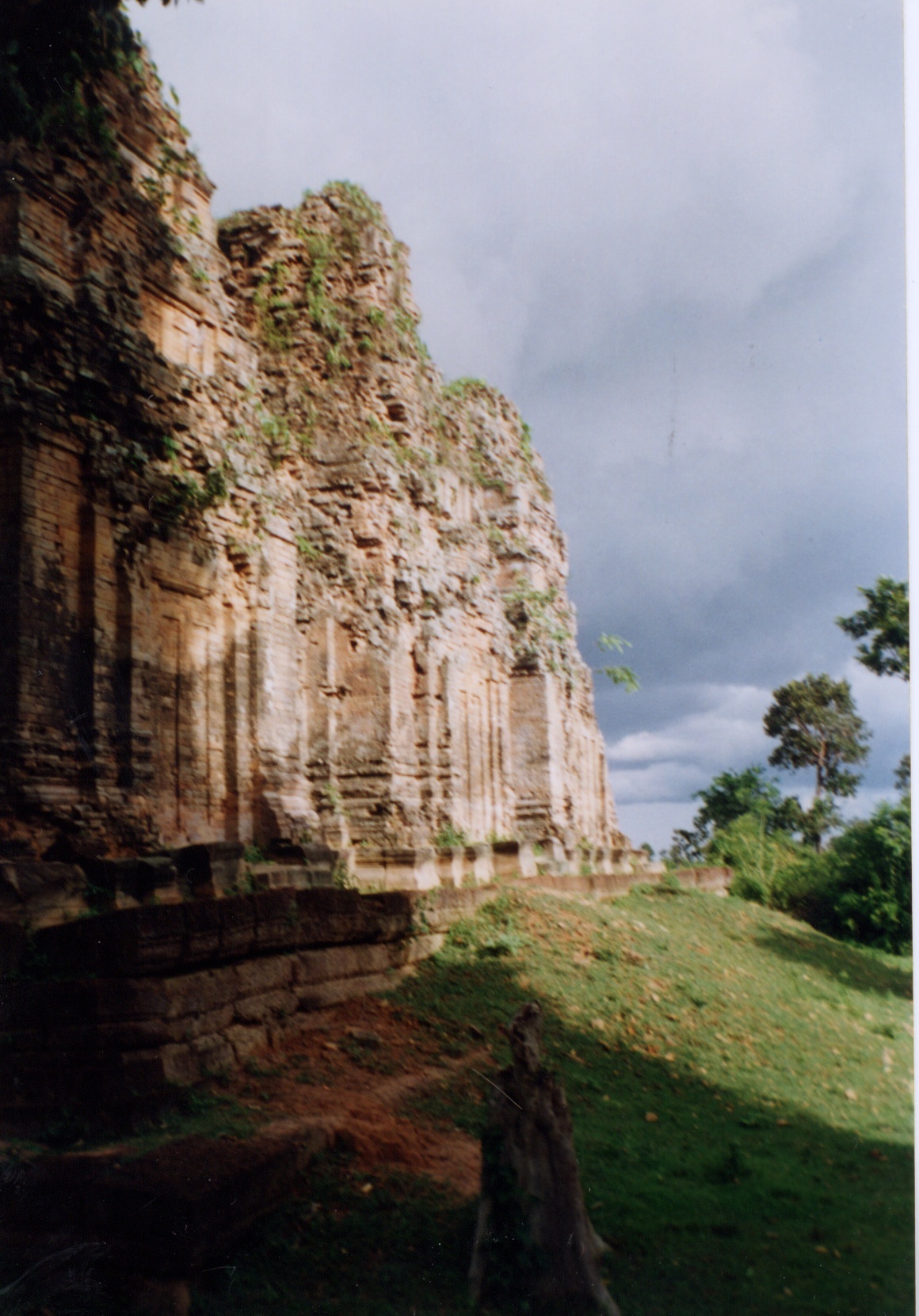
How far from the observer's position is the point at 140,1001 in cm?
570

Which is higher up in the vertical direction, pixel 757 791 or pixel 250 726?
pixel 250 726

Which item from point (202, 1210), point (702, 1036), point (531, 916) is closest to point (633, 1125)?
point (702, 1036)

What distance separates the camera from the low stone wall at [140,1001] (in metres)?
5.51

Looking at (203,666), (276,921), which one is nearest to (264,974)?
(276,921)

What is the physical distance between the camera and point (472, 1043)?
7.81m

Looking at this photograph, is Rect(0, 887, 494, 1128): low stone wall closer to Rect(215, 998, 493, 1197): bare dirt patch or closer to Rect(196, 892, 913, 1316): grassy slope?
Rect(215, 998, 493, 1197): bare dirt patch

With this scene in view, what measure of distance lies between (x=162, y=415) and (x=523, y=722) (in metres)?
11.6

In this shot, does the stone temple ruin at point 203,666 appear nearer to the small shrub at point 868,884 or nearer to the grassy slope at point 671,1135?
the grassy slope at point 671,1135

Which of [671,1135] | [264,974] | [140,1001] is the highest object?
[140,1001]

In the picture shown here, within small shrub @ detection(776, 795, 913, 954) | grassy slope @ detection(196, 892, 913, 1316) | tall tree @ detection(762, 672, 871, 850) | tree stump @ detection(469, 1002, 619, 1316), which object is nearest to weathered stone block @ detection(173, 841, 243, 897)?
grassy slope @ detection(196, 892, 913, 1316)

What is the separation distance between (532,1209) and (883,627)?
18.2ft

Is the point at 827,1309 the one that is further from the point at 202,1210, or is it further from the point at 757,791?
the point at 757,791

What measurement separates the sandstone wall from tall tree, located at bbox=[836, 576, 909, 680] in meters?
5.66

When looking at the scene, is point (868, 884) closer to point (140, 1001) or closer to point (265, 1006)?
point (265, 1006)
